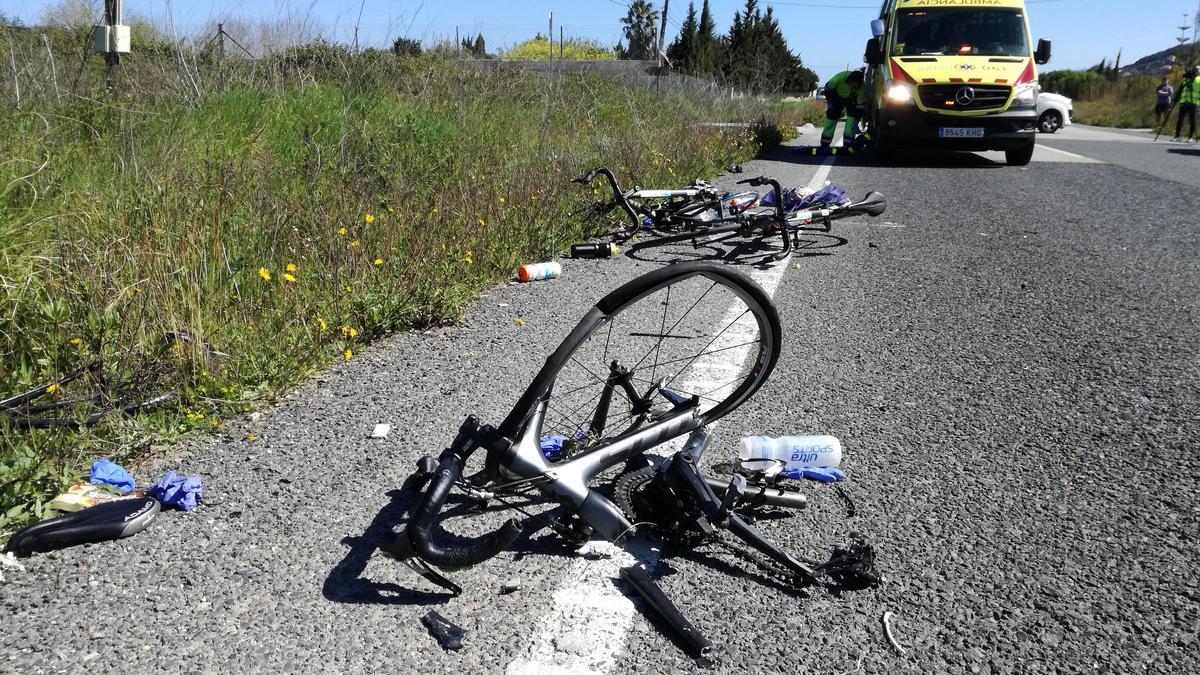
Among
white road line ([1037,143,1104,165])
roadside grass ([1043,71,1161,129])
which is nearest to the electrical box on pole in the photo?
white road line ([1037,143,1104,165])

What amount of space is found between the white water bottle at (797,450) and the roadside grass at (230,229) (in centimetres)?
190

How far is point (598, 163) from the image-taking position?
9.00 m

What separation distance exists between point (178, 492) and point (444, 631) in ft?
3.57

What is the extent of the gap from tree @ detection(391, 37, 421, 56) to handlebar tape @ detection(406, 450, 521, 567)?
9.25 m

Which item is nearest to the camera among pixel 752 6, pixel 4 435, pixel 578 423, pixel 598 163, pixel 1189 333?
pixel 4 435

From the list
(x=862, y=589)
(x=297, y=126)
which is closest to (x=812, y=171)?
(x=297, y=126)

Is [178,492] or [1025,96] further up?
[1025,96]

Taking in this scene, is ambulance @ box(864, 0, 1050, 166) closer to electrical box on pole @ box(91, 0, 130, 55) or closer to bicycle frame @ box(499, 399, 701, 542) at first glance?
electrical box on pole @ box(91, 0, 130, 55)

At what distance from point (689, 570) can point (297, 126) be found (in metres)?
6.22

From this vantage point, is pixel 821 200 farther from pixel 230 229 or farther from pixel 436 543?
pixel 436 543

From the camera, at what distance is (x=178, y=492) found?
107 inches

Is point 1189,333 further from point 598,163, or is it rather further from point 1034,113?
point 1034,113

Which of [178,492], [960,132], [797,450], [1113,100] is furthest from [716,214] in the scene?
[1113,100]

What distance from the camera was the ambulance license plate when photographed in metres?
14.0
